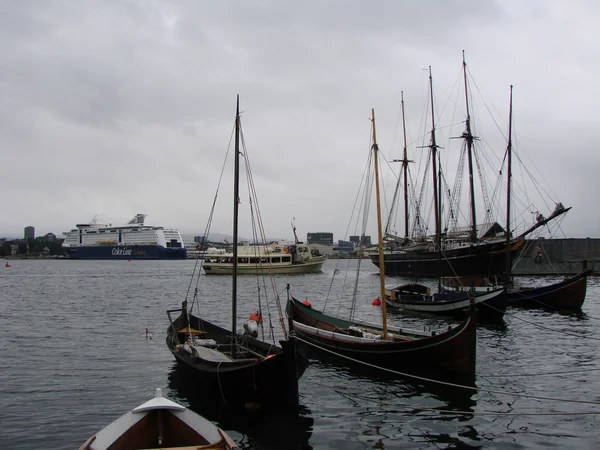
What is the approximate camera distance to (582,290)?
116 feet

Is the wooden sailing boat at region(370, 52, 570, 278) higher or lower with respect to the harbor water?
higher

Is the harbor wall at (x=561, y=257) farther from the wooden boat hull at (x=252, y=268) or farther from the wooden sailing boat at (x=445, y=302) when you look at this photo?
the wooden sailing boat at (x=445, y=302)

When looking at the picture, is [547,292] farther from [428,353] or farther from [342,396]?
[342,396]

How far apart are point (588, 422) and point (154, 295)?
44.4 meters

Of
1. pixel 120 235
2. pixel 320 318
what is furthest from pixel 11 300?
pixel 120 235

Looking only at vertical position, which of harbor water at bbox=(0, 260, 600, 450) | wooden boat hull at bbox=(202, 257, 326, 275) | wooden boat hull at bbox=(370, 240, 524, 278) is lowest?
harbor water at bbox=(0, 260, 600, 450)

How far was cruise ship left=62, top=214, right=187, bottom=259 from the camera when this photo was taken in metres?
176

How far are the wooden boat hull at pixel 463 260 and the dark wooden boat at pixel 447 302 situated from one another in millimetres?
18888

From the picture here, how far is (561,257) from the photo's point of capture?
80.2 meters

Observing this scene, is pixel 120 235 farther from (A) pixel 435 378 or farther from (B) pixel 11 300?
(A) pixel 435 378

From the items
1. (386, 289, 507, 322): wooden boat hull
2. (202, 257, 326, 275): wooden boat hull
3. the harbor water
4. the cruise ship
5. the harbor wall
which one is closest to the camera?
the harbor water

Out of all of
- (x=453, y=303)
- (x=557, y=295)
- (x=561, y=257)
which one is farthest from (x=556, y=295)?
(x=561, y=257)

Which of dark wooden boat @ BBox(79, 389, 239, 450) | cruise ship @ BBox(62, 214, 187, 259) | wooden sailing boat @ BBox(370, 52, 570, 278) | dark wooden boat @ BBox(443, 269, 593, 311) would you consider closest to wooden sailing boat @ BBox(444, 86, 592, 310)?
dark wooden boat @ BBox(443, 269, 593, 311)

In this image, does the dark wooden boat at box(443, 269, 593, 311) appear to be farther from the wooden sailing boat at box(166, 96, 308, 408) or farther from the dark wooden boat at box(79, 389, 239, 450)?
the dark wooden boat at box(79, 389, 239, 450)
